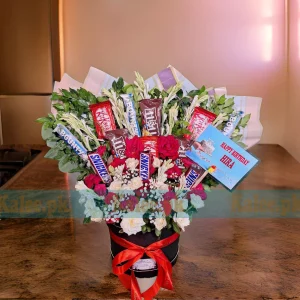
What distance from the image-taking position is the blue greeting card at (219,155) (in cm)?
68

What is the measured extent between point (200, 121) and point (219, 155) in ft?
0.24

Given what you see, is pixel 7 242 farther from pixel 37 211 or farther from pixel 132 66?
pixel 132 66

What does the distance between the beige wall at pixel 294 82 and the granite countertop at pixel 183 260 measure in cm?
87

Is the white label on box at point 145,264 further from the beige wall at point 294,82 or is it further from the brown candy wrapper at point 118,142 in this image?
the beige wall at point 294,82

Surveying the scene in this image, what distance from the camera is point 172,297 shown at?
698 mm

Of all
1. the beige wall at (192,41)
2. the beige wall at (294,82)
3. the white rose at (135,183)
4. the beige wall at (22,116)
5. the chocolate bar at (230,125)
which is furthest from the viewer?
the beige wall at (22,116)

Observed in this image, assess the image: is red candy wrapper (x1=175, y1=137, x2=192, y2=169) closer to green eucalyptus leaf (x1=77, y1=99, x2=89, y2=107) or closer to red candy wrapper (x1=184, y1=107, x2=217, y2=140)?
red candy wrapper (x1=184, y1=107, x2=217, y2=140)

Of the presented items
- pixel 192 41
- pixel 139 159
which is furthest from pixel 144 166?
pixel 192 41

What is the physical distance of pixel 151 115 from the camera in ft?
2.22

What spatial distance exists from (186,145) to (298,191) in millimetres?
766

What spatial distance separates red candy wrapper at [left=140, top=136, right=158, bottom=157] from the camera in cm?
65

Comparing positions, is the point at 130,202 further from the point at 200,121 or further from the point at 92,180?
the point at 200,121

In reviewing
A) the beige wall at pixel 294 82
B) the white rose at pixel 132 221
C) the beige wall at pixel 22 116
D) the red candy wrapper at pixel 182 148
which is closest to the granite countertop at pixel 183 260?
the white rose at pixel 132 221

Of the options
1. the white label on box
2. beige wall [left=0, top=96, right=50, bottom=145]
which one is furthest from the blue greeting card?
beige wall [left=0, top=96, right=50, bottom=145]
